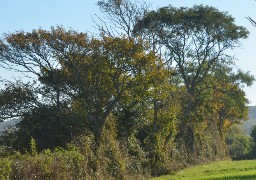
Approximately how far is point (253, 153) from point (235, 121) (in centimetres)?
775

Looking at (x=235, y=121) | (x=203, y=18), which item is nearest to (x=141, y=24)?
(x=203, y=18)

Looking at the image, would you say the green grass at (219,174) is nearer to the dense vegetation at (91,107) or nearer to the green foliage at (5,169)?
Result: the dense vegetation at (91,107)

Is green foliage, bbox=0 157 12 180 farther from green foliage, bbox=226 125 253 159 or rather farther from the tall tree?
green foliage, bbox=226 125 253 159

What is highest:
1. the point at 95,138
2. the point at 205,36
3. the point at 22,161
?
the point at 205,36

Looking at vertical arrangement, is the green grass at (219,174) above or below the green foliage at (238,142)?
below

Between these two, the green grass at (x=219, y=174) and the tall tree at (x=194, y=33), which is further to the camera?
the tall tree at (x=194, y=33)

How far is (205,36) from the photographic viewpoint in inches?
1903

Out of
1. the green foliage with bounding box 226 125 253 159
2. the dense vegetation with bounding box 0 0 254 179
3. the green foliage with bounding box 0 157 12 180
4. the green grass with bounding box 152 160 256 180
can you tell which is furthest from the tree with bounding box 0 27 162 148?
the green foliage with bounding box 226 125 253 159

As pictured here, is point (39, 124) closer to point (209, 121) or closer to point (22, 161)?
point (22, 161)

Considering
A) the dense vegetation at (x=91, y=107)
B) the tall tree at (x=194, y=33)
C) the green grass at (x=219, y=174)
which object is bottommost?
the green grass at (x=219, y=174)

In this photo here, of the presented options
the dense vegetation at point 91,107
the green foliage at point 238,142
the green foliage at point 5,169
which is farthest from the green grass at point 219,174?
the green foliage at point 238,142

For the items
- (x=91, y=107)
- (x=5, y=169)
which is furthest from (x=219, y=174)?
(x=5, y=169)

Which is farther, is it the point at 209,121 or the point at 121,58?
the point at 209,121

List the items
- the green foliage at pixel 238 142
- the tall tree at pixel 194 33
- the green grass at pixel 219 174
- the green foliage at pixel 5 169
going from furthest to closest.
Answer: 1. the green foliage at pixel 238 142
2. the tall tree at pixel 194 33
3. the green grass at pixel 219 174
4. the green foliage at pixel 5 169
